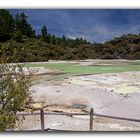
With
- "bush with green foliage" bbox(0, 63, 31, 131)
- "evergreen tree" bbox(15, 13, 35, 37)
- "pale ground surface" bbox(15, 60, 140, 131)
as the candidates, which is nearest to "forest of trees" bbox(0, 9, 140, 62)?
"evergreen tree" bbox(15, 13, 35, 37)

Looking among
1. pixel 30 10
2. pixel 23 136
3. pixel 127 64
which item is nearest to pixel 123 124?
pixel 127 64

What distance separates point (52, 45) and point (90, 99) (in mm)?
606

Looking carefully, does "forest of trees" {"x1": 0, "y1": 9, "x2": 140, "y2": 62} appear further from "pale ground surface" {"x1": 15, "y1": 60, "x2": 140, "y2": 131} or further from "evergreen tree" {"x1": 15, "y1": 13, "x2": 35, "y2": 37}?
"pale ground surface" {"x1": 15, "y1": 60, "x2": 140, "y2": 131}

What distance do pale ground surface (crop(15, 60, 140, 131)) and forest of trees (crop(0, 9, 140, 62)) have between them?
170 millimetres

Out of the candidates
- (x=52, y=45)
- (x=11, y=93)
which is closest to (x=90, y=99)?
(x=52, y=45)

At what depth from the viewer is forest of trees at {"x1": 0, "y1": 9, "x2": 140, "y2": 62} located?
4246 mm

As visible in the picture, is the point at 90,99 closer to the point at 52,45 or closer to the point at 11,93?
the point at 52,45

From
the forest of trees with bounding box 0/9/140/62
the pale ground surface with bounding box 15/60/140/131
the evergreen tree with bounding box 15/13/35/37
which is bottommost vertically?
the pale ground surface with bounding box 15/60/140/131

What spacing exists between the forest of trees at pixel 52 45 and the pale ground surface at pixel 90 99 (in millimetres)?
170

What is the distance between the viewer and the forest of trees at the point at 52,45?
167 inches

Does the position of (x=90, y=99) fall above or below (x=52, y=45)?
below

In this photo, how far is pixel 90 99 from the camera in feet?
13.7

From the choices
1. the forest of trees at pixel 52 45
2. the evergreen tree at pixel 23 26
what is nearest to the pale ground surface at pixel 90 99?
the forest of trees at pixel 52 45

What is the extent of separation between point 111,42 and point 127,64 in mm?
242
